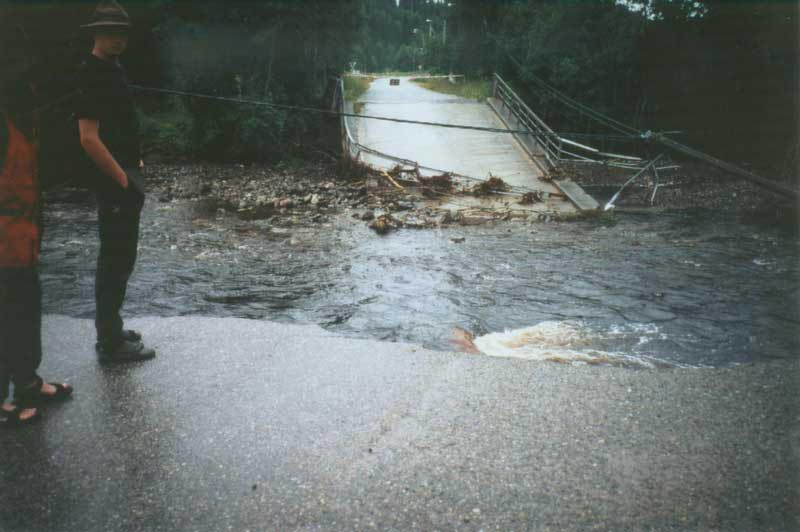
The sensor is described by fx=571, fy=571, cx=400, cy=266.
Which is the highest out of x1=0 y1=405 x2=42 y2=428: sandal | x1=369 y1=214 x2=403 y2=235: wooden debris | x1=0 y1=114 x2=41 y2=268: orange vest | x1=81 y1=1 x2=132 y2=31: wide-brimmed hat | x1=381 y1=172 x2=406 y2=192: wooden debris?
x1=81 y1=1 x2=132 y2=31: wide-brimmed hat

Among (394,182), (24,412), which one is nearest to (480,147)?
(394,182)

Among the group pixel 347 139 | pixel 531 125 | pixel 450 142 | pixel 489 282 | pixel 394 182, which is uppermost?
pixel 531 125

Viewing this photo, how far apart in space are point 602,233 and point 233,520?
835 centimetres

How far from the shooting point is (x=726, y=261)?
25.4 ft

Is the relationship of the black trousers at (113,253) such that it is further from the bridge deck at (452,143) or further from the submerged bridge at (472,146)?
the bridge deck at (452,143)

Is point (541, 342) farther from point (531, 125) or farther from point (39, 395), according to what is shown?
point (531, 125)

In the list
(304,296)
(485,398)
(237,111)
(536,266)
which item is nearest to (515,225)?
(536,266)

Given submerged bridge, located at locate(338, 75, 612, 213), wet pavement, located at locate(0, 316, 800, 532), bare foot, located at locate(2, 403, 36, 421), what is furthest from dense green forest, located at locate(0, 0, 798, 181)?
bare foot, located at locate(2, 403, 36, 421)

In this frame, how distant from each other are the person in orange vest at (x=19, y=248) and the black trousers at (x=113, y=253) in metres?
0.58

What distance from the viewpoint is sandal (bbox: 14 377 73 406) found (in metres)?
3.24

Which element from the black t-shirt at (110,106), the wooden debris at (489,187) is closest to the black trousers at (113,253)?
the black t-shirt at (110,106)

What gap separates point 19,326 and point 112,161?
1121 millimetres

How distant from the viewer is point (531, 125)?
17.3m

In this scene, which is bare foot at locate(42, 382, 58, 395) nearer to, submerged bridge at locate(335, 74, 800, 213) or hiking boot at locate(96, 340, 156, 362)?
hiking boot at locate(96, 340, 156, 362)
